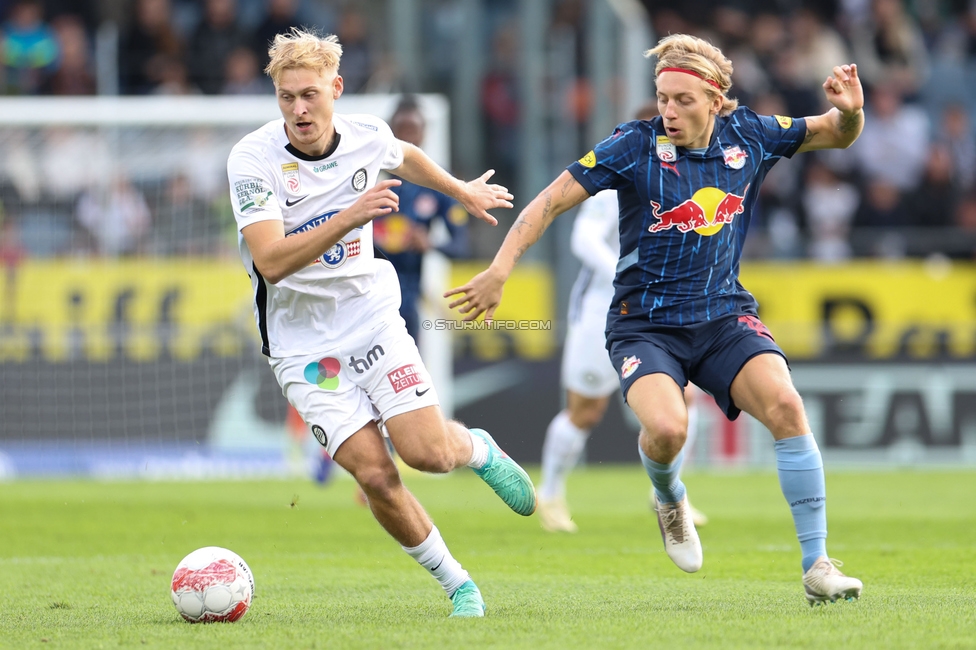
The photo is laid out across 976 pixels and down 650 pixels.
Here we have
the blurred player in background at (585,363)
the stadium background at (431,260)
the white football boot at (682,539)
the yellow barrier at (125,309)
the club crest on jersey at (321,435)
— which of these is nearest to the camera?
the club crest on jersey at (321,435)

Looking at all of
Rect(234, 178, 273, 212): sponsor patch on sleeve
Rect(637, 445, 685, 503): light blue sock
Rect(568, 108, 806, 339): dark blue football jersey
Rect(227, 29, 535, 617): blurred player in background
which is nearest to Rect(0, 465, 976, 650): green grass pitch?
Rect(637, 445, 685, 503): light blue sock

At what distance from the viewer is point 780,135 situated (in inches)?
246

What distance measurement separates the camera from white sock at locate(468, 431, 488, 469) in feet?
19.6

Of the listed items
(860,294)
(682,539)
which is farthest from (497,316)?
(682,539)

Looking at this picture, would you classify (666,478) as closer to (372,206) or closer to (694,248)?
(694,248)

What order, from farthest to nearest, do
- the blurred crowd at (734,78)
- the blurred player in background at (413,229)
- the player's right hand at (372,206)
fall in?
the blurred crowd at (734,78) < the blurred player in background at (413,229) < the player's right hand at (372,206)

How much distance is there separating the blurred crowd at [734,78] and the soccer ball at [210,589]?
9554mm

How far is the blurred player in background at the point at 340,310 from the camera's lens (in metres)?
5.68

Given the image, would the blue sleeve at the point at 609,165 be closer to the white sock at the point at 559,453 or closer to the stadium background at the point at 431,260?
the white sock at the point at 559,453

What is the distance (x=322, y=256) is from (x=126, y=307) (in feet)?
31.0

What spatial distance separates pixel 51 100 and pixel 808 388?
8518 mm

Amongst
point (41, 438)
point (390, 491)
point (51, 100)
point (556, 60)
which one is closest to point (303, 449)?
point (41, 438)

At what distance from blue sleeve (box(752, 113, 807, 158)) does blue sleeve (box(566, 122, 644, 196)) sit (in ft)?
1.87

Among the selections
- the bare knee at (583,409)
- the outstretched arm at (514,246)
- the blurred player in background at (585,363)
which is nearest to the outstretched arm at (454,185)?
the outstretched arm at (514,246)
